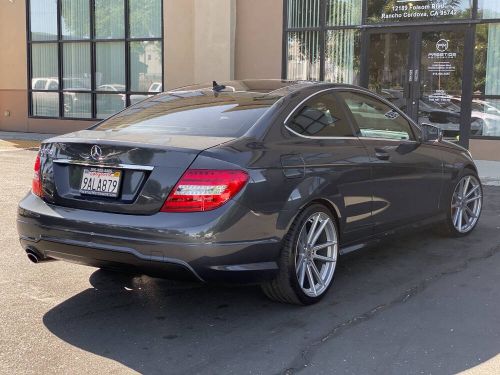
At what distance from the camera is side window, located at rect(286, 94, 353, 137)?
15.2ft

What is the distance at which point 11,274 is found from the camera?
17.3 feet

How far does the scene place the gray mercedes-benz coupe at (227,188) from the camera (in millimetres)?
3900

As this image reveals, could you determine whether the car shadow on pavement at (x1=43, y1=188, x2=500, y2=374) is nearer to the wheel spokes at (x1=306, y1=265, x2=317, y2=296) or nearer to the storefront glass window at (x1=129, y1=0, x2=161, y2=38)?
the wheel spokes at (x1=306, y1=265, x2=317, y2=296)

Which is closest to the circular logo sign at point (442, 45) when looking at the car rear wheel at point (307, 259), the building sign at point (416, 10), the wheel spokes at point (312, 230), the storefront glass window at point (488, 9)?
the building sign at point (416, 10)

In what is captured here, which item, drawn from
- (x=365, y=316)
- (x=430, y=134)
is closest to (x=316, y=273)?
(x=365, y=316)

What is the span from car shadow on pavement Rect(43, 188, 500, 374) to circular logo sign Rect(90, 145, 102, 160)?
1.09 meters

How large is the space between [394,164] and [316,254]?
1217 mm

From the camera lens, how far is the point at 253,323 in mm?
4250

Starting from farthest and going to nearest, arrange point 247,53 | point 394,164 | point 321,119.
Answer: point 247,53 → point 394,164 → point 321,119

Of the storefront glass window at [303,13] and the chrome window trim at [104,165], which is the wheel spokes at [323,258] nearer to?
the chrome window trim at [104,165]

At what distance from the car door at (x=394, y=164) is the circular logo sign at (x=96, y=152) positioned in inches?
80.1

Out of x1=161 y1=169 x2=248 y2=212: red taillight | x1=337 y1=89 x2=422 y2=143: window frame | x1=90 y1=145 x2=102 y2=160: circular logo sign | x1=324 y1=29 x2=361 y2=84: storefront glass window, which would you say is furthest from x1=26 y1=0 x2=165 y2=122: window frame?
x1=161 y1=169 x2=248 y2=212: red taillight

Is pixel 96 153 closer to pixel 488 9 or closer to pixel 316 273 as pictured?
pixel 316 273

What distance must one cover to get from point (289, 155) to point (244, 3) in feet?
36.6
